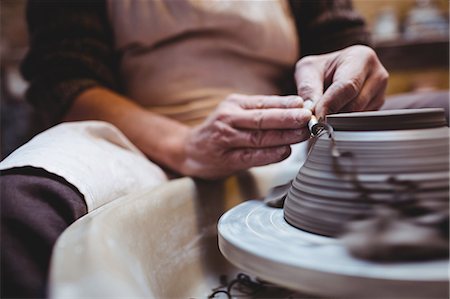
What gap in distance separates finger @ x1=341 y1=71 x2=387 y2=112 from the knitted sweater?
1.30ft

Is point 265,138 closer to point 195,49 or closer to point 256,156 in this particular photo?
point 256,156

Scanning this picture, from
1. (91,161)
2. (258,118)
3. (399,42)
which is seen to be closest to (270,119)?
(258,118)

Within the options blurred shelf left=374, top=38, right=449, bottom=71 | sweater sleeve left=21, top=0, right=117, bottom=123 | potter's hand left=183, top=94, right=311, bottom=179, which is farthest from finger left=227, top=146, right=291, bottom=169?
blurred shelf left=374, top=38, right=449, bottom=71

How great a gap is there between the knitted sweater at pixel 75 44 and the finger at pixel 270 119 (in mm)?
491

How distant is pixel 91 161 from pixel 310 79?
1.33 feet

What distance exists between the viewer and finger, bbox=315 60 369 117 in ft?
2.44

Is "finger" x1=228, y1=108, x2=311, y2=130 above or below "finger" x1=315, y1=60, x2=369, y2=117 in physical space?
below

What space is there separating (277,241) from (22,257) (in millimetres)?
288

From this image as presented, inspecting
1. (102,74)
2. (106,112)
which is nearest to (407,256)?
(106,112)

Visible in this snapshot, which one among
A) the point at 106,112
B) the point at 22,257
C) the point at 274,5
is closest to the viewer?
the point at 22,257

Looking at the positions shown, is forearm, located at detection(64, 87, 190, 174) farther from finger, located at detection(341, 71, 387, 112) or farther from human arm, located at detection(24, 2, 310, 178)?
finger, located at detection(341, 71, 387, 112)

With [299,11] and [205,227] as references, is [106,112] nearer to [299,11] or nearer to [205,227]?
[205,227]

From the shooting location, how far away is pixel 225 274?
88 cm

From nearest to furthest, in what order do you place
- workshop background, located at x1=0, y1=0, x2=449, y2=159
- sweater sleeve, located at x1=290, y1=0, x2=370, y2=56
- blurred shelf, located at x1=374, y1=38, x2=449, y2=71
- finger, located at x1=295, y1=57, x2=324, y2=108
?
1. finger, located at x1=295, y1=57, x2=324, y2=108
2. sweater sleeve, located at x1=290, y1=0, x2=370, y2=56
3. workshop background, located at x1=0, y1=0, x2=449, y2=159
4. blurred shelf, located at x1=374, y1=38, x2=449, y2=71
